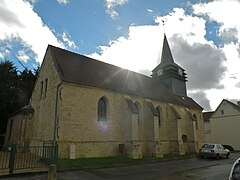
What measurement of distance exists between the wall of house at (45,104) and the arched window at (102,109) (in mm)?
3886

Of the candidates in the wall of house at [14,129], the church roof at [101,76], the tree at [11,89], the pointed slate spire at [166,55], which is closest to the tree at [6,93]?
the tree at [11,89]

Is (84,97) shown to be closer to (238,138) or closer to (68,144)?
(68,144)

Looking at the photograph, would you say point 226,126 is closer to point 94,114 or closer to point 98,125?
point 98,125

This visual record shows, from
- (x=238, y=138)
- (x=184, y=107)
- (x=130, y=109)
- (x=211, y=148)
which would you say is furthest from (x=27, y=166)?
(x=238, y=138)

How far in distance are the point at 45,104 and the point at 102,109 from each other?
513 cm

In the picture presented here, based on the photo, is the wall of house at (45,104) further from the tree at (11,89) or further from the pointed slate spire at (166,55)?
the pointed slate spire at (166,55)

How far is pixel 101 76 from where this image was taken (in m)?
21.0

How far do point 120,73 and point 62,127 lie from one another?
10257mm

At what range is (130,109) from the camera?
19781 mm

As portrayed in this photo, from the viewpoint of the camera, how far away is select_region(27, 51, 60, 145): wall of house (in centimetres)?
1794

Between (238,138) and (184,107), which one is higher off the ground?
(184,107)

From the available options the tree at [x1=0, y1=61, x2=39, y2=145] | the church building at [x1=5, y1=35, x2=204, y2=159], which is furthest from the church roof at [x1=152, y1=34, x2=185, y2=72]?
the tree at [x1=0, y1=61, x2=39, y2=145]

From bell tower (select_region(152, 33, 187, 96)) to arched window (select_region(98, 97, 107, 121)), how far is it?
13968 millimetres

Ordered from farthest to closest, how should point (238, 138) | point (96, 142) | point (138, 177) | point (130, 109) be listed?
point (238, 138)
point (130, 109)
point (96, 142)
point (138, 177)
